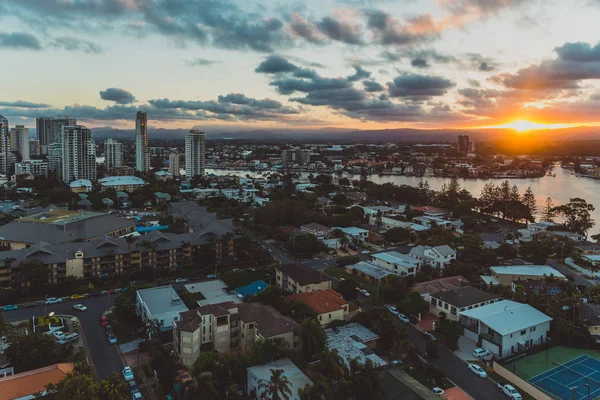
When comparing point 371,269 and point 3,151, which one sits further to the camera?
point 3,151

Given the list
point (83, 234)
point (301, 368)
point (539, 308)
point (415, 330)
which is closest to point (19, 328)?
point (301, 368)

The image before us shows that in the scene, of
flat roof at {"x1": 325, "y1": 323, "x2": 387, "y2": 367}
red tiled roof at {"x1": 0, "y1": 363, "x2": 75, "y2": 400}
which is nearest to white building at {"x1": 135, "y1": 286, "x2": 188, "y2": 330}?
red tiled roof at {"x1": 0, "y1": 363, "x2": 75, "y2": 400}

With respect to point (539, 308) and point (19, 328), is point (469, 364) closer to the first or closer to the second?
point (539, 308)

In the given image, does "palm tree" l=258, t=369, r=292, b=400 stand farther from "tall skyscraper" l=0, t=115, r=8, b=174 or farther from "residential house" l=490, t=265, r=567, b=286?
Result: "tall skyscraper" l=0, t=115, r=8, b=174

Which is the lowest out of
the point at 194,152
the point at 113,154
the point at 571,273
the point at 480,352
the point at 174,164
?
the point at 480,352

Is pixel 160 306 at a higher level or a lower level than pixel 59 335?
higher

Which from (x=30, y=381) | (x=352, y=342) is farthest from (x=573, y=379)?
(x=30, y=381)

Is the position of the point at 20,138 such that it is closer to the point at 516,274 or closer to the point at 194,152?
the point at 194,152
